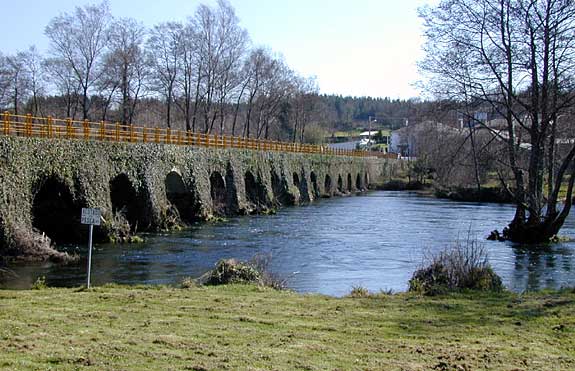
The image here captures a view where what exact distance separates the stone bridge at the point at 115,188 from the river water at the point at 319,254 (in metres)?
1.48

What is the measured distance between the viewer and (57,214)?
2489cm

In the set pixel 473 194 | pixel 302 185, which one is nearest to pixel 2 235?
pixel 302 185

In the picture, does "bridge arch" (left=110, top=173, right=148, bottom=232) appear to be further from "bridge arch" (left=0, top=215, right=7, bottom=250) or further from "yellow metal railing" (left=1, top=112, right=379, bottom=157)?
"bridge arch" (left=0, top=215, right=7, bottom=250)

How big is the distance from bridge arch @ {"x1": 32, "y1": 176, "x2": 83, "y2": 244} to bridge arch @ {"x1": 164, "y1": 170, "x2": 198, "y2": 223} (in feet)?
30.4

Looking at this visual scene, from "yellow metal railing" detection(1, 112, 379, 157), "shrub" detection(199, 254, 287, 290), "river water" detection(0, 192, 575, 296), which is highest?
"yellow metal railing" detection(1, 112, 379, 157)

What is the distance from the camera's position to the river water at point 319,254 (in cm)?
1769

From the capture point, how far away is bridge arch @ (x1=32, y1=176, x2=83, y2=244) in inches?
965

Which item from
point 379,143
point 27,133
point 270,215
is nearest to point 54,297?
point 27,133

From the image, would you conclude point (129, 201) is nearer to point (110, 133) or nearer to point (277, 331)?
point (110, 133)

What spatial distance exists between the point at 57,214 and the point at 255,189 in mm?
21479

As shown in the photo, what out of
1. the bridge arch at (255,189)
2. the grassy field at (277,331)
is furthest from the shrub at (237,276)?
the bridge arch at (255,189)

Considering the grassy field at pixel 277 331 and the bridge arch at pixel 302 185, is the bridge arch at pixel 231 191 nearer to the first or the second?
the bridge arch at pixel 302 185

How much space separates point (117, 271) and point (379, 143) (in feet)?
485

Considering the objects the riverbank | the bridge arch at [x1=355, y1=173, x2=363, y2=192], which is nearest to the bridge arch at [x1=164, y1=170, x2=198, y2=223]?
the riverbank
